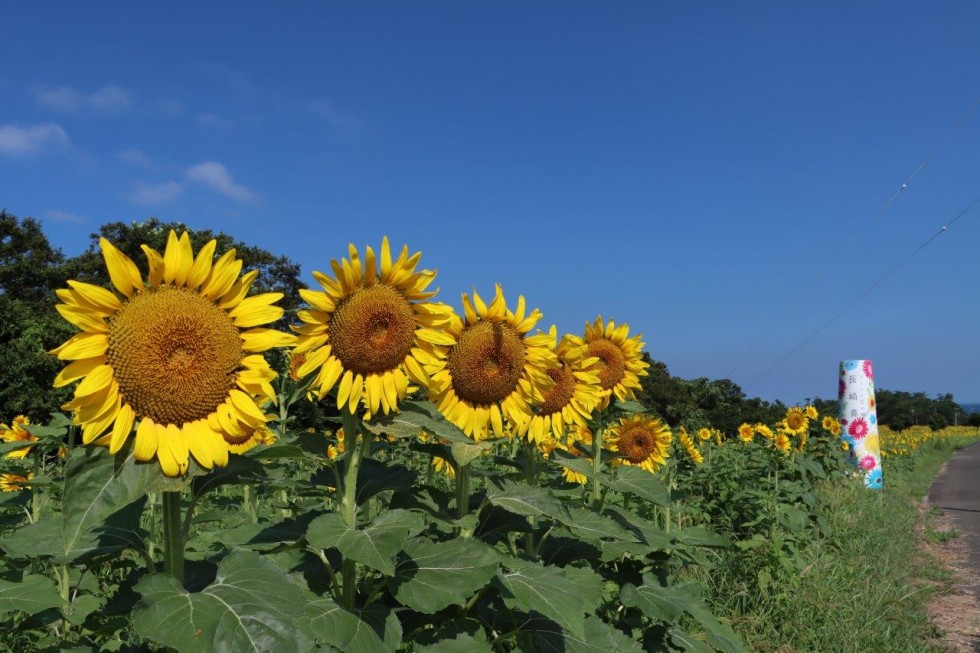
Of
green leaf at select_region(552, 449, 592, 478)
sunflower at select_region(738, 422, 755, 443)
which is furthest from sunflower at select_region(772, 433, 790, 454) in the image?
green leaf at select_region(552, 449, 592, 478)

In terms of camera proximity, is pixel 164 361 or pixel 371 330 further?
pixel 371 330

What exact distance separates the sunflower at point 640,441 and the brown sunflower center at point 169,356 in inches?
134

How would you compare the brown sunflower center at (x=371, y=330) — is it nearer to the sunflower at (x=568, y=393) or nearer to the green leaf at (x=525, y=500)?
the green leaf at (x=525, y=500)

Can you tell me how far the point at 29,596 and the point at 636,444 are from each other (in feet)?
11.7

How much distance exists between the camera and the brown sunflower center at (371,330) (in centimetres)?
225

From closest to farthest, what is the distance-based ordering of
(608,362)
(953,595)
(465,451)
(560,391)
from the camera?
(465,451) < (560,391) < (608,362) < (953,595)

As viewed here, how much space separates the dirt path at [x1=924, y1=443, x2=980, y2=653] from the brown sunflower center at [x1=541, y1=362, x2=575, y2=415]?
3.69 metres

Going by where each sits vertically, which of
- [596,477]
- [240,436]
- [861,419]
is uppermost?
[861,419]

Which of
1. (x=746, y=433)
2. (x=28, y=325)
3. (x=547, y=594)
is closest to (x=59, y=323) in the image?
(x=28, y=325)

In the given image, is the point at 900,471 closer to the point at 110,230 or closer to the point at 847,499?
the point at 847,499

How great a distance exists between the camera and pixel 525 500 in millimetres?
2584

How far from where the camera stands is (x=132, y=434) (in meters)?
1.71

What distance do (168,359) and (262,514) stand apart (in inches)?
156

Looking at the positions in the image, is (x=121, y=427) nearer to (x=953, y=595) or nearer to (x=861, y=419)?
(x=953, y=595)
